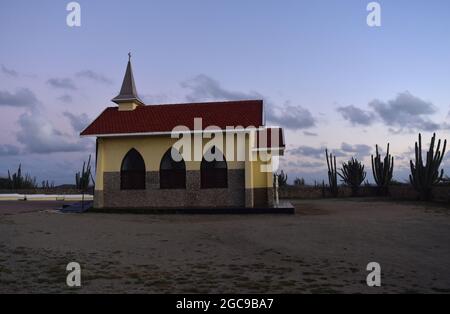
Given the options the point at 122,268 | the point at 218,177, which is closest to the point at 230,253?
the point at 122,268

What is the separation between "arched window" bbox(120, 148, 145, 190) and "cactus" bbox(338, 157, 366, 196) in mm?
Answer: 20917

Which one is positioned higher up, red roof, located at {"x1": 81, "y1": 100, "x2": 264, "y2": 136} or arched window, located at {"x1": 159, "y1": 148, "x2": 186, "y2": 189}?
red roof, located at {"x1": 81, "y1": 100, "x2": 264, "y2": 136}

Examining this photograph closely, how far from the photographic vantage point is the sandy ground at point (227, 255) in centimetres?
671

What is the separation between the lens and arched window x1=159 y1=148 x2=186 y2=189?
67.2 feet

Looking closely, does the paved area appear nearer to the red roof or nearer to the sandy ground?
the sandy ground

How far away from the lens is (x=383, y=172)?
1359 inches

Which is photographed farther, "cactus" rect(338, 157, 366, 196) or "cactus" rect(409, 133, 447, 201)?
"cactus" rect(338, 157, 366, 196)

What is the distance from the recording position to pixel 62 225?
14797 millimetres

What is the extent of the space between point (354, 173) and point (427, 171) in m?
9.46

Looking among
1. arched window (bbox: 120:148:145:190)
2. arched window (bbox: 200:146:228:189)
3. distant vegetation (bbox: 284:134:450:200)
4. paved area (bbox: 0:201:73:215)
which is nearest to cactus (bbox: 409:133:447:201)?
distant vegetation (bbox: 284:134:450:200)

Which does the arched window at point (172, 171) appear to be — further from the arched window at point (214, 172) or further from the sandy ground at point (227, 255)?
the sandy ground at point (227, 255)

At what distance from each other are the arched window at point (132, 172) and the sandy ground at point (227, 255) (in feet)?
16.7

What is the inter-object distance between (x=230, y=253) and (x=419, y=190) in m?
22.1

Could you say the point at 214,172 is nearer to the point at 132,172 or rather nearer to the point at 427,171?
the point at 132,172
